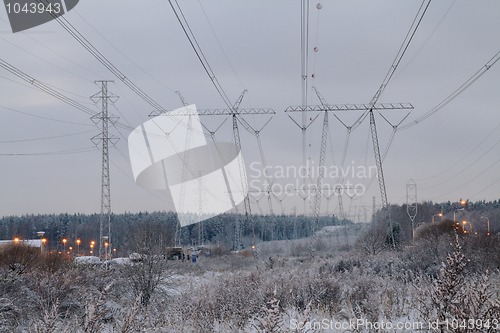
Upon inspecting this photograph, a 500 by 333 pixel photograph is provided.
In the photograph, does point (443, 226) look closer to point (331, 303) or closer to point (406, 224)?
point (331, 303)

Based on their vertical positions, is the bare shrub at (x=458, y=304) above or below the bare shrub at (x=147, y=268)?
above

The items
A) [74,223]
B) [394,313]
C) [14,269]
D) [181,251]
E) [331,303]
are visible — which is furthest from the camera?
[74,223]

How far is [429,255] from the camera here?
22922 millimetres

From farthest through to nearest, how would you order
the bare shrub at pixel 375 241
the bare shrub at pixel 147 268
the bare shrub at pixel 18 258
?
the bare shrub at pixel 375 241
the bare shrub at pixel 147 268
the bare shrub at pixel 18 258

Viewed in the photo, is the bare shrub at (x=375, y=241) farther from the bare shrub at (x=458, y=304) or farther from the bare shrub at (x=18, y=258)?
the bare shrub at (x=458, y=304)

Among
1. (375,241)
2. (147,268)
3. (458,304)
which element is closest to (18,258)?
(147,268)

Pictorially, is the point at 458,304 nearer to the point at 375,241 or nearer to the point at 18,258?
the point at 18,258

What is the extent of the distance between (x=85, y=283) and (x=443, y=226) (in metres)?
28.9

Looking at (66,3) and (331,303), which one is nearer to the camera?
(331,303)

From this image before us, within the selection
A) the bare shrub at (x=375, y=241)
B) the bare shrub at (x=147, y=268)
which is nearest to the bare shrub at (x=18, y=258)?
the bare shrub at (x=147, y=268)

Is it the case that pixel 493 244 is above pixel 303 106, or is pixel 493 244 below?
below

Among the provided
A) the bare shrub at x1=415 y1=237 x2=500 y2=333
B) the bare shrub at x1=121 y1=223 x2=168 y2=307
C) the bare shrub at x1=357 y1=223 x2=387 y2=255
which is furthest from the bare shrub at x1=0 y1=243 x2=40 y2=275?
the bare shrub at x1=357 y1=223 x2=387 y2=255

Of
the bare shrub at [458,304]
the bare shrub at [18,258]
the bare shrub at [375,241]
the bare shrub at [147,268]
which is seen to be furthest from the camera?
the bare shrub at [375,241]

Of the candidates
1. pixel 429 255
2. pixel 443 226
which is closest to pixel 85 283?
pixel 429 255
